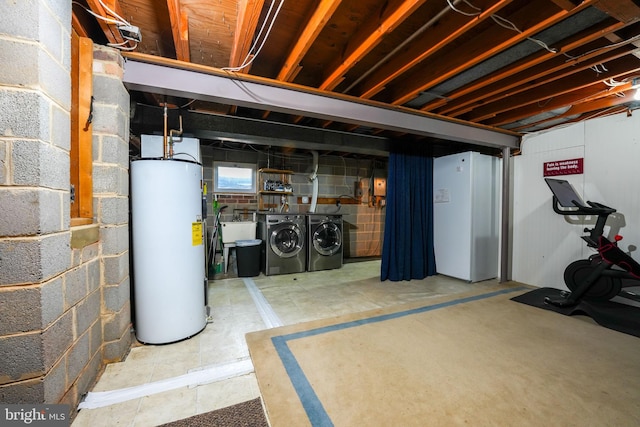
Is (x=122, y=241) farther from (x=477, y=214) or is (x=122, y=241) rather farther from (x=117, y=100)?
(x=477, y=214)

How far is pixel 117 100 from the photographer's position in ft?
5.76

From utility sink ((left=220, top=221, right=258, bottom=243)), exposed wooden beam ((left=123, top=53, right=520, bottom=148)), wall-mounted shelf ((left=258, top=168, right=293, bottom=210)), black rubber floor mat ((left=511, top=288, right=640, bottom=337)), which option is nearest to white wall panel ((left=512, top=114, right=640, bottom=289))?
black rubber floor mat ((left=511, top=288, right=640, bottom=337))

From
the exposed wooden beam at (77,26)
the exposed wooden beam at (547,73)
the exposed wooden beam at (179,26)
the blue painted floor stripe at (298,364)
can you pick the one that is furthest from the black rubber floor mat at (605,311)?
the exposed wooden beam at (77,26)

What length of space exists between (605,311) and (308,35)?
386 cm

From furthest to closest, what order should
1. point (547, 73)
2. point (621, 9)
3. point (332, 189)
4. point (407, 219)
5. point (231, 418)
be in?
point (332, 189) → point (407, 219) → point (547, 73) → point (621, 9) → point (231, 418)

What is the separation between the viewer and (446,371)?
5.65 ft

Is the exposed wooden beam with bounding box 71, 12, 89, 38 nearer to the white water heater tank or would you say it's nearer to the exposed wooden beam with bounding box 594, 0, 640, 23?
the white water heater tank

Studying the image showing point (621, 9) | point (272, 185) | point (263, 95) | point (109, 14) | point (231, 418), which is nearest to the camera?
point (231, 418)

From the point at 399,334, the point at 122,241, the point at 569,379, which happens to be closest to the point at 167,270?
the point at 122,241

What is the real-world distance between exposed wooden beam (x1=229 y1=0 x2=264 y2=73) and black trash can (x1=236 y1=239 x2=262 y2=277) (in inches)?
106

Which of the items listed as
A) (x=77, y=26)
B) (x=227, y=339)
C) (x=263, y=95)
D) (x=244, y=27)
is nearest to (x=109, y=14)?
(x=77, y=26)

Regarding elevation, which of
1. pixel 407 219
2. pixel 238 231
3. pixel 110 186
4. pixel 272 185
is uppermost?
pixel 272 185

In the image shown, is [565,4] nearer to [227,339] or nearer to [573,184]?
[573,184]

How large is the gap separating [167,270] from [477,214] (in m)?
3.97
